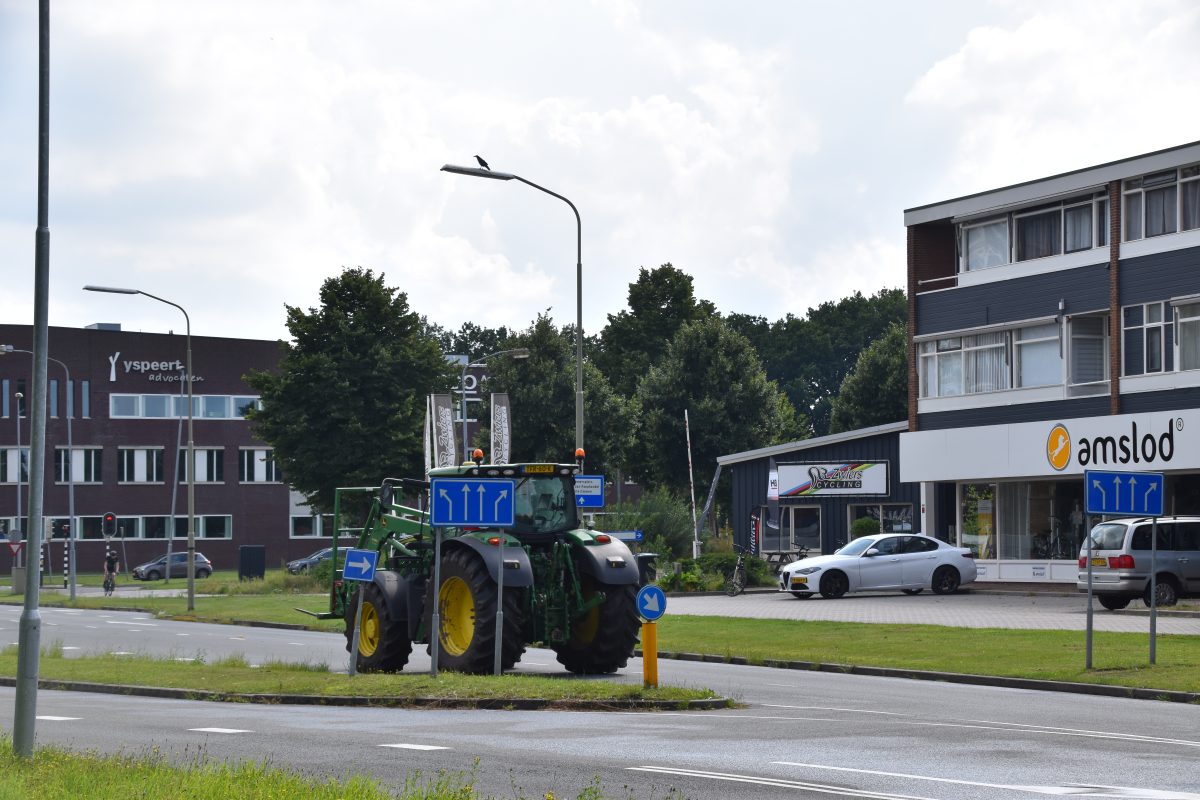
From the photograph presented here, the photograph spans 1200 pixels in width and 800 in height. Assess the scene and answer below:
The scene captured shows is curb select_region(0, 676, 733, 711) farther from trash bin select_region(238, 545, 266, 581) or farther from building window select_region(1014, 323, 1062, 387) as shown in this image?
trash bin select_region(238, 545, 266, 581)

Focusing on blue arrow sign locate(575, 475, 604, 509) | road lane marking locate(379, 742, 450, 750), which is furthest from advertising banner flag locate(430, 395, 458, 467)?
road lane marking locate(379, 742, 450, 750)

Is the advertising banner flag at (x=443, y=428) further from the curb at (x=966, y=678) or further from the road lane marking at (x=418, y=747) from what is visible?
the road lane marking at (x=418, y=747)

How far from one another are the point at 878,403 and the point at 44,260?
6471cm

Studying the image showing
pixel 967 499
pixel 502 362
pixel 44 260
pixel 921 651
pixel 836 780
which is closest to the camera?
pixel 836 780

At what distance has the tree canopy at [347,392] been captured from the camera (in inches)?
2324

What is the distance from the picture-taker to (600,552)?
2056 cm

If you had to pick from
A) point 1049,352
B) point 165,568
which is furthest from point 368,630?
point 165,568

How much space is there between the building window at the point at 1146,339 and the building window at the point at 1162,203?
181cm

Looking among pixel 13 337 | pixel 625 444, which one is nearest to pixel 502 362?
pixel 625 444

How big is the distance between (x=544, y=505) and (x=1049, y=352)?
80.8 ft

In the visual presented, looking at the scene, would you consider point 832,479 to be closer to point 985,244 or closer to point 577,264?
point 985,244

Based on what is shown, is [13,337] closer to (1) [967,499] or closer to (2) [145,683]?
(1) [967,499]

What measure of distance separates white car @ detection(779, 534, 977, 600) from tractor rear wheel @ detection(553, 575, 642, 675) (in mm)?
19257

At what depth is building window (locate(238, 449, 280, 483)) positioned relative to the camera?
90.1 m
